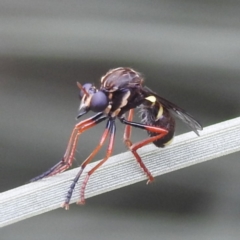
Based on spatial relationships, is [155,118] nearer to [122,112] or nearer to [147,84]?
[122,112]

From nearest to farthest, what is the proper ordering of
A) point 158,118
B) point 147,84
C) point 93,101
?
point 93,101
point 158,118
point 147,84

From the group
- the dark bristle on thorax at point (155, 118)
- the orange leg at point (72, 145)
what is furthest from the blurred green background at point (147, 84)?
the orange leg at point (72, 145)

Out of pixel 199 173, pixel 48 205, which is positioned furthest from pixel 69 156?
pixel 199 173

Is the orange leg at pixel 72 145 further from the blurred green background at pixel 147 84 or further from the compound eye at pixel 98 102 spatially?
the blurred green background at pixel 147 84

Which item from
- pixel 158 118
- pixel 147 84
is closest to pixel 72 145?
pixel 158 118

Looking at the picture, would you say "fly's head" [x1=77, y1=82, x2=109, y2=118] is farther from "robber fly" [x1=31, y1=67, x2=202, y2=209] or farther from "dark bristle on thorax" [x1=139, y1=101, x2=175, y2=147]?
"dark bristle on thorax" [x1=139, y1=101, x2=175, y2=147]

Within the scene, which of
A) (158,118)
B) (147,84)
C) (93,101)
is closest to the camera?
(93,101)
